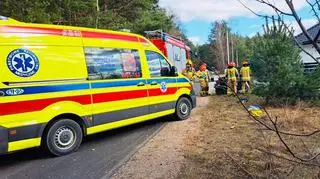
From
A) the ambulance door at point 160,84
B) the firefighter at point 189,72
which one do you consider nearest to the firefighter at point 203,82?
the firefighter at point 189,72

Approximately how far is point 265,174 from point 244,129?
393 centimetres

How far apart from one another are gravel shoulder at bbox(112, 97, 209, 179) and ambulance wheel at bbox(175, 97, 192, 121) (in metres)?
0.97

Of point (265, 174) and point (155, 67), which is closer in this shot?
point (265, 174)

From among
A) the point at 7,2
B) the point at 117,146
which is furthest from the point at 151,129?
the point at 7,2

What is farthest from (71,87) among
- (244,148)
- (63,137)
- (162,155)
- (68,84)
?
(244,148)

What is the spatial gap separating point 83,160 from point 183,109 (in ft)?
15.7

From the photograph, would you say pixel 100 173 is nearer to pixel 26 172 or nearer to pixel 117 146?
pixel 26 172

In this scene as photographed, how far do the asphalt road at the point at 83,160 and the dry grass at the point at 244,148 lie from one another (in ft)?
4.04

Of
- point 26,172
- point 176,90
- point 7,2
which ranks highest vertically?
point 7,2

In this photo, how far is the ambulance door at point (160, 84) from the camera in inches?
417

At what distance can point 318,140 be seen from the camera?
25.9ft

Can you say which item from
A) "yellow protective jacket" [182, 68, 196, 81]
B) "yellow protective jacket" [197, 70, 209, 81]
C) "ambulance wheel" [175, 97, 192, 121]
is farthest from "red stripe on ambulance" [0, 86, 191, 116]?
"yellow protective jacket" [197, 70, 209, 81]

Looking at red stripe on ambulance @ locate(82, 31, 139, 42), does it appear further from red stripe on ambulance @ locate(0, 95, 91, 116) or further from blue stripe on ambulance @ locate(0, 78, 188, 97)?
red stripe on ambulance @ locate(0, 95, 91, 116)

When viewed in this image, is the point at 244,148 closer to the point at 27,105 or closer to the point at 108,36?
the point at 27,105
